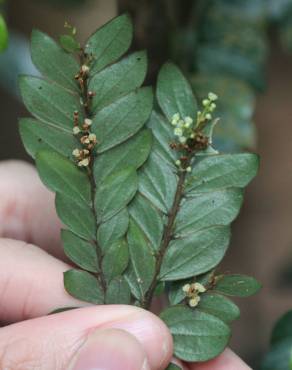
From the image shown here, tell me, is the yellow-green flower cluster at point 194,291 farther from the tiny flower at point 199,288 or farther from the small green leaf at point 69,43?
the small green leaf at point 69,43

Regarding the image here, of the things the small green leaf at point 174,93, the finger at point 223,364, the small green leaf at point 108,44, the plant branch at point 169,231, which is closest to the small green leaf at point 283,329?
the finger at point 223,364

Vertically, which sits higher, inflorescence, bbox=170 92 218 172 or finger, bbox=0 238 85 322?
inflorescence, bbox=170 92 218 172

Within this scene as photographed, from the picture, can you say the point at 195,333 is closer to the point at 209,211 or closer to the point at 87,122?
the point at 209,211

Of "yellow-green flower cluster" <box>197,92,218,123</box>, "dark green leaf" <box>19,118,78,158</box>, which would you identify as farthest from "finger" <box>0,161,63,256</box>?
"yellow-green flower cluster" <box>197,92,218,123</box>

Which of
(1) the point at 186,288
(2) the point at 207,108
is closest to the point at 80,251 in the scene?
(1) the point at 186,288

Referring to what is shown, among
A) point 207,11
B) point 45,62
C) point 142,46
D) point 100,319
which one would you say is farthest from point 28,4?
point 100,319

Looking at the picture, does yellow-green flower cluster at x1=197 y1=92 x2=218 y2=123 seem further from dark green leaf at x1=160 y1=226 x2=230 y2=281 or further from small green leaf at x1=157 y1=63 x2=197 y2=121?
dark green leaf at x1=160 y1=226 x2=230 y2=281
